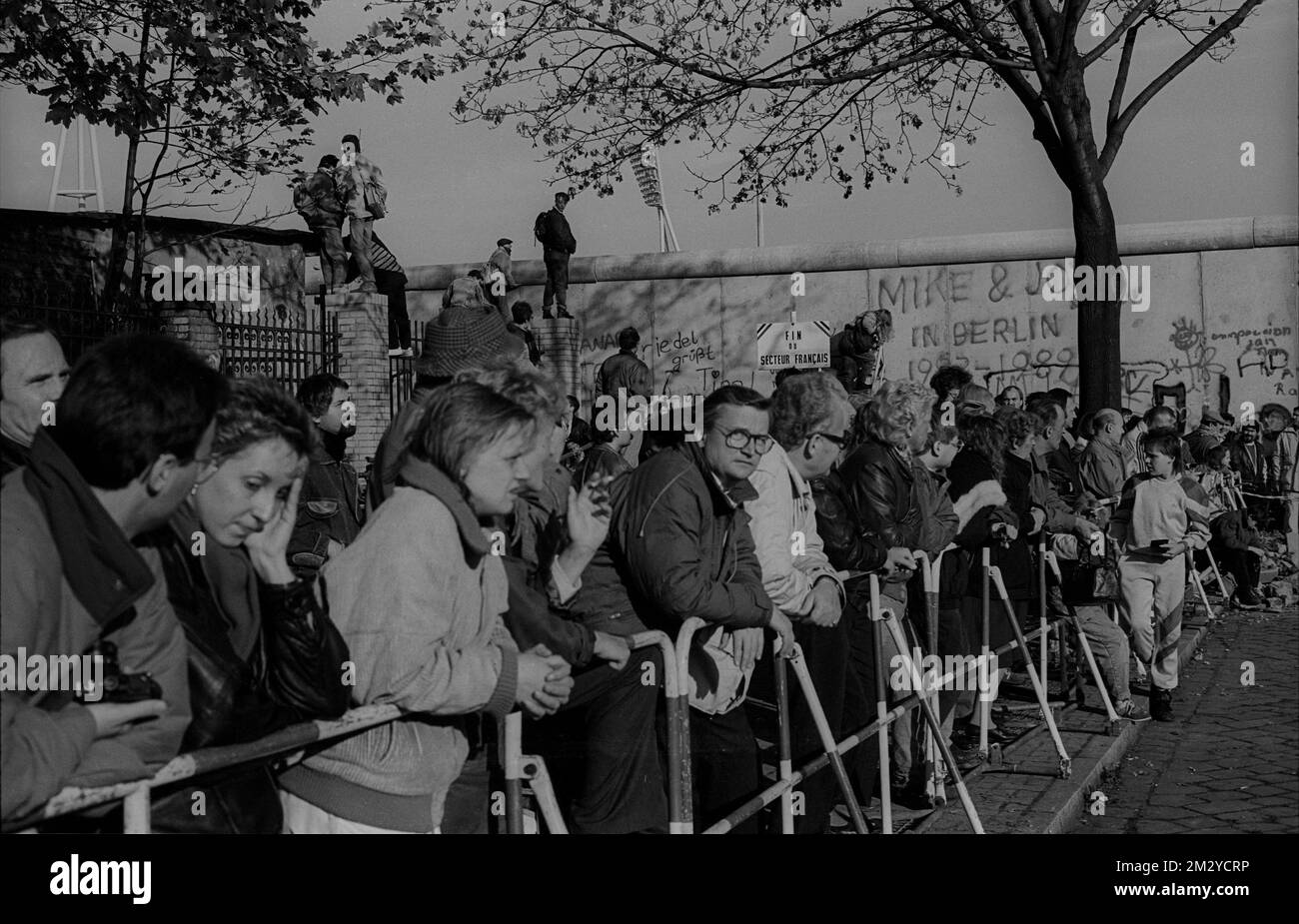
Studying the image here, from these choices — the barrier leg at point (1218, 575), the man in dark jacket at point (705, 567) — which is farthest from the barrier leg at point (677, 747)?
the barrier leg at point (1218, 575)

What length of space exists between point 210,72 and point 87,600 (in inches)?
446

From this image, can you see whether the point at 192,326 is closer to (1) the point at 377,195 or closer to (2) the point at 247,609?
(1) the point at 377,195

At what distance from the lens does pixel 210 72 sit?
504 inches

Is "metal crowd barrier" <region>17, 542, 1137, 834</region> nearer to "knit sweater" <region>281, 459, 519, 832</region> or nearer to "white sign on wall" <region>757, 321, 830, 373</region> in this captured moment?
"knit sweater" <region>281, 459, 519, 832</region>

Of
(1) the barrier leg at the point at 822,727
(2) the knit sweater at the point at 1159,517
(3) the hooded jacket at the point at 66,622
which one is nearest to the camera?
(3) the hooded jacket at the point at 66,622

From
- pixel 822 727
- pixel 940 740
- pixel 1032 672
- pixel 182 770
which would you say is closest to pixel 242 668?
pixel 182 770

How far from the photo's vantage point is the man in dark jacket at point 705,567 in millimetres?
4535

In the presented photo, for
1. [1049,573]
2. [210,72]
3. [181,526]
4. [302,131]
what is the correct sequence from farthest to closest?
[302,131] < [210,72] < [1049,573] < [181,526]

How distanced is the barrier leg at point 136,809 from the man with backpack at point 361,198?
13578 mm

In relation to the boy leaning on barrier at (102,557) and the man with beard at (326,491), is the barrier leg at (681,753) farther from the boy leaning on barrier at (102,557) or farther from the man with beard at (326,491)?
the man with beard at (326,491)

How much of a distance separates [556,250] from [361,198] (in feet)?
19.6

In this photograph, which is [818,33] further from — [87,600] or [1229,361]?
[87,600]
